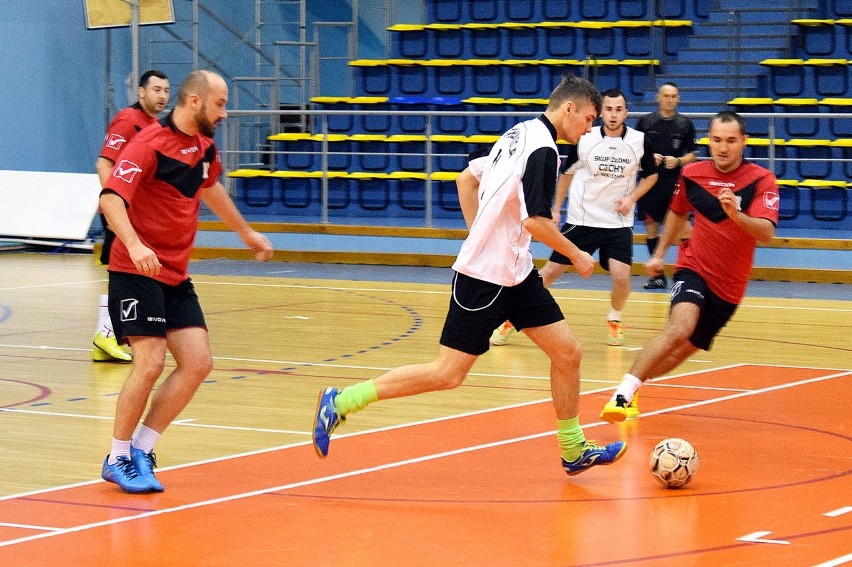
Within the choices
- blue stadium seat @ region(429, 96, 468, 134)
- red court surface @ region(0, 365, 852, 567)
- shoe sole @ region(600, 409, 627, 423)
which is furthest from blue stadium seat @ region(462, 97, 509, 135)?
shoe sole @ region(600, 409, 627, 423)

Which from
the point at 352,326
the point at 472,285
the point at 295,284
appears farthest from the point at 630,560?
the point at 295,284

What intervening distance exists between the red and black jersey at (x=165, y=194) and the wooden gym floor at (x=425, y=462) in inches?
39.7

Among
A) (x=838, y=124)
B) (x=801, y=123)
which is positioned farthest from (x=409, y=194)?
(x=838, y=124)

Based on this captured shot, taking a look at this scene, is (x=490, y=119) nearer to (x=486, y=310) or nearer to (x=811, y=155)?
(x=811, y=155)

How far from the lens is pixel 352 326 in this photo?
37.6 feet

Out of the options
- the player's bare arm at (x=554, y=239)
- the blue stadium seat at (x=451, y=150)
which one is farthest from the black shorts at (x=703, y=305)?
the blue stadium seat at (x=451, y=150)

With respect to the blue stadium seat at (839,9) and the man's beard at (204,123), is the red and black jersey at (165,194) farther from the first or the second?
the blue stadium seat at (839,9)

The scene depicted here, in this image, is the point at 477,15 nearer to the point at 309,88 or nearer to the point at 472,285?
the point at 309,88

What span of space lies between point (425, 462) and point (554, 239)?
4.55 feet

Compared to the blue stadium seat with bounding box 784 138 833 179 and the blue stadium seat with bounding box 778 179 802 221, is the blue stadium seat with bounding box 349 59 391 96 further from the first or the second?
the blue stadium seat with bounding box 778 179 802 221

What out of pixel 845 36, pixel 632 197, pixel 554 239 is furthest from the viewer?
pixel 845 36

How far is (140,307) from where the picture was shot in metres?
5.63

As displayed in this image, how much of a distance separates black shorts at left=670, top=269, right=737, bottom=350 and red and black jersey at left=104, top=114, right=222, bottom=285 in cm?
270

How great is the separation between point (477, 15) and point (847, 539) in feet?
58.4
